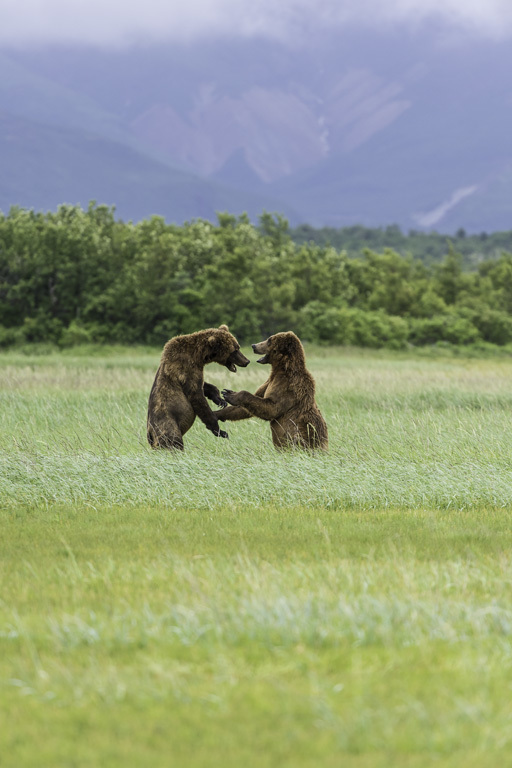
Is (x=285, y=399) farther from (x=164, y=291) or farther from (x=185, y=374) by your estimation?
(x=164, y=291)

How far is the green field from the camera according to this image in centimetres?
396

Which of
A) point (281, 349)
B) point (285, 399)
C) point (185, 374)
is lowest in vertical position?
point (285, 399)

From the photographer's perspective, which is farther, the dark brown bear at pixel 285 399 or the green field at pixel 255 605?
the dark brown bear at pixel 285 399

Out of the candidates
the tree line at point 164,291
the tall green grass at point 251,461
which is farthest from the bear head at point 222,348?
the tree line at point 164,291

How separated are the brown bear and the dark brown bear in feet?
1.02

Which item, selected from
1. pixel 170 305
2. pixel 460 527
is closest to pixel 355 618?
pixel 460 527

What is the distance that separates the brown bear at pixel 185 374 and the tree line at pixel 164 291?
32.8m

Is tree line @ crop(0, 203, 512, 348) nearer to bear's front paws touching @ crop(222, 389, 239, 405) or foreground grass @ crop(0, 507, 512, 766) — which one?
bear's front paws touching @ crop(222, 389, 239, 405)

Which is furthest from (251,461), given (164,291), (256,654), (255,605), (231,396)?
(164,291)

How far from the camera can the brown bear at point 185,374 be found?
10461 mm

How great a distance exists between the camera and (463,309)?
56.7 m

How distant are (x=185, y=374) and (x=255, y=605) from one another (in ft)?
17.9

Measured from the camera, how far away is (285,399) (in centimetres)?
1075

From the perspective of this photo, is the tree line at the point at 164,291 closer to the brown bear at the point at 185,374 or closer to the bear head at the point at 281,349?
the brown bear at the point at 185,374
